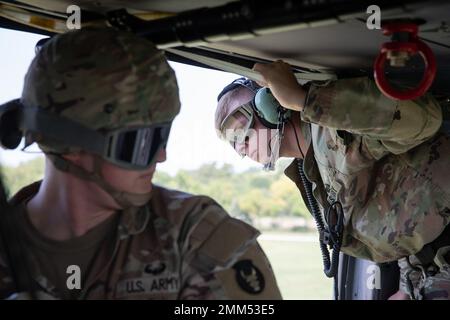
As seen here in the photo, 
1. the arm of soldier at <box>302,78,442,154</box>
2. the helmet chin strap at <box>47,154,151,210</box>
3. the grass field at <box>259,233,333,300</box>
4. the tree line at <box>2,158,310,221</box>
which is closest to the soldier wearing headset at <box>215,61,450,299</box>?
the arm of soldier at <box>302,78,442,154</box>

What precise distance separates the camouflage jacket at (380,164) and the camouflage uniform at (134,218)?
644mm

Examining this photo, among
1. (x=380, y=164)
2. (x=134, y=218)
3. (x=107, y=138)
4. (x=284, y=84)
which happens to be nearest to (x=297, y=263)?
(x=380, y=164)

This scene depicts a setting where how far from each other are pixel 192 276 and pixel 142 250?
0.45 feet

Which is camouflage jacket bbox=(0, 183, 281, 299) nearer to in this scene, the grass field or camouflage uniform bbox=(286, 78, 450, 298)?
camouflage uniform bbox=(286, 78, 450, 298)

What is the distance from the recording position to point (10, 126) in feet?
6.08

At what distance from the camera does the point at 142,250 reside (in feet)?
5.90

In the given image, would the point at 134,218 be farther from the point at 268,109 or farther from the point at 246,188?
the point at 246,188

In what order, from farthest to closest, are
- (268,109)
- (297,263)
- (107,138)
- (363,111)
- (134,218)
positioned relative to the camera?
1. (297,263)
2. (268,109)
3. (363,111)
4. (134,218)
5. (107,138)

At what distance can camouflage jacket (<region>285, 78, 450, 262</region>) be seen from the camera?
2.29 metres

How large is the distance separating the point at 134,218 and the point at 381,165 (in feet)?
3.62

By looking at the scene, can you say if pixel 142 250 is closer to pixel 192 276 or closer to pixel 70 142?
pixel 192 276

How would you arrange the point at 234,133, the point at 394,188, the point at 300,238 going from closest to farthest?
the point at 394,188, the point at 234,133, the point at 300,238

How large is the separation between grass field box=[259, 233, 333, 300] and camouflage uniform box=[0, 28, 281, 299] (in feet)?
11.7

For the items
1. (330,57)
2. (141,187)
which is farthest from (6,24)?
(330,57)
